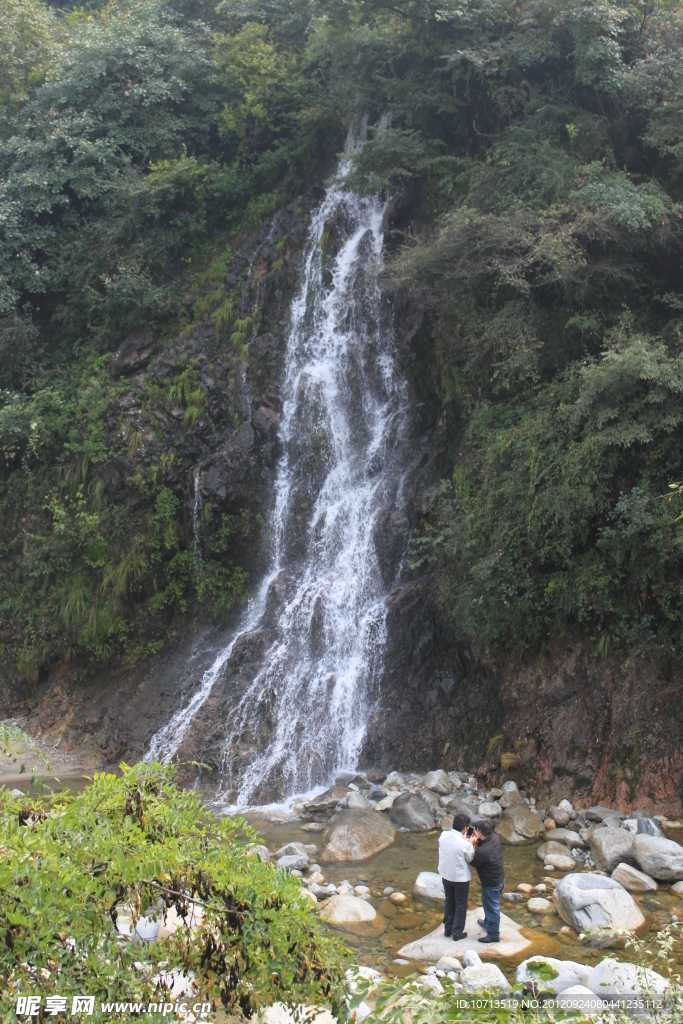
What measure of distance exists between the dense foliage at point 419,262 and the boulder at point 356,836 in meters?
2.79

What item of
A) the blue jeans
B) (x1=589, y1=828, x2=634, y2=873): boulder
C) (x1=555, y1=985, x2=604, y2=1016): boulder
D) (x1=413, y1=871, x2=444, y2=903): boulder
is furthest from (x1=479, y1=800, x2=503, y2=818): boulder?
(x1=555, y1=985, x2=604, y2=1016): boulder

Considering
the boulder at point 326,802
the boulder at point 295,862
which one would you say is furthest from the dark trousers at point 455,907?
the boulder at point 326,802

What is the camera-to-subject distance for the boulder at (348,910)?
21.1 ft

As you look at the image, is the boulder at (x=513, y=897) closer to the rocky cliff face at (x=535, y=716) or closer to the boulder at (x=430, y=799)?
the rocky cliff face at (x=535, y=716)

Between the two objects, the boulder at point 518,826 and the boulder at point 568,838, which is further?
the boulder at point 518,826

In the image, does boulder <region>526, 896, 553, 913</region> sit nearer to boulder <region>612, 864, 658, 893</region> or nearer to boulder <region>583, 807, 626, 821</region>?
boulder <region>612, 864, 658, 893</region>

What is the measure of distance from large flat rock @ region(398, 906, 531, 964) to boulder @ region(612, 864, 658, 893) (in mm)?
1196

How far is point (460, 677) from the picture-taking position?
34.0ft

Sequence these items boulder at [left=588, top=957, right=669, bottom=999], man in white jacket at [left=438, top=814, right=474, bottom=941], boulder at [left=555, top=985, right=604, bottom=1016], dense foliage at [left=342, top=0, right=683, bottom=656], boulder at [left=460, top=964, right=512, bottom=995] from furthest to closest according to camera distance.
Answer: dense foliage at [left=342, top=0, right=683, bottom=656]
man in white jacket at [left=438, top=814, right=474, bottom=941]
boulder at [left=460, top=964, right=512, bottom=995]
boulder at [left=588, top=957, right=669, bottom=999]
boulder at [left=555, top=985, right=604, bottom=1016]

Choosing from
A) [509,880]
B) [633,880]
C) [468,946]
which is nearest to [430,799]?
[509,880]

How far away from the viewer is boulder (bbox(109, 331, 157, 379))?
15.2 m

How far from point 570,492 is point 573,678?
2.31 meters

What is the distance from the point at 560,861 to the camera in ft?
23.5

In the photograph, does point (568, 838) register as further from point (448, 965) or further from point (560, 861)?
point (448, 965)
